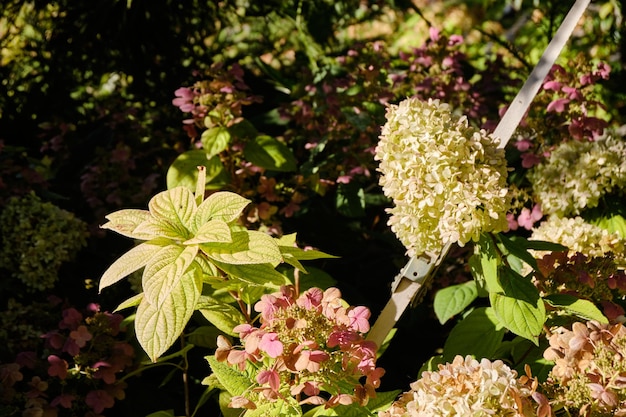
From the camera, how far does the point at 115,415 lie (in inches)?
80.5

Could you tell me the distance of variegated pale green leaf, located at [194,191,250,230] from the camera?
1.22 metres

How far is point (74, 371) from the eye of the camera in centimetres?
159

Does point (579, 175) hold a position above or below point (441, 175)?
below

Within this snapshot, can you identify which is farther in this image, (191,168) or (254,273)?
(191,168)

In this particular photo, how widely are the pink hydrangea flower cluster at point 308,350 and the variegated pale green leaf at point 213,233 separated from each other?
163 millimetres

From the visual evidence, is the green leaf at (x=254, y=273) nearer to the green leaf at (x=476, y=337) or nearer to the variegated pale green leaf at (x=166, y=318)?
the variegated pale green leaf at (x=166, y=318)

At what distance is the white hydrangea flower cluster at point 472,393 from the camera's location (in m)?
1.01

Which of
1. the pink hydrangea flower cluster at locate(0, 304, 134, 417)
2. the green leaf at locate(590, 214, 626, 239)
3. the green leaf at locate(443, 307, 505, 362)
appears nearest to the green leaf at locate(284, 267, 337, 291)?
the green leaf at locate(443, 307, 505, 362)

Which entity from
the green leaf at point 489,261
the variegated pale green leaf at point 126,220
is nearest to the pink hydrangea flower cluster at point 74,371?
the variegated pale green leaf at point 126,220

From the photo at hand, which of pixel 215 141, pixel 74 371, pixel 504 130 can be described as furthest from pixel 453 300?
pixel 74 371

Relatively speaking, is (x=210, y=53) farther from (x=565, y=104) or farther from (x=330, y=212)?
(x=565, y=104)

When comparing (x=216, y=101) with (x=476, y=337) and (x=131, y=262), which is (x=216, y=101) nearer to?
(x=131, y=262)

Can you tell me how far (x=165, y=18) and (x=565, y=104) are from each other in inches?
67.3

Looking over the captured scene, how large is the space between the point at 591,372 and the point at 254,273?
2.01ft
